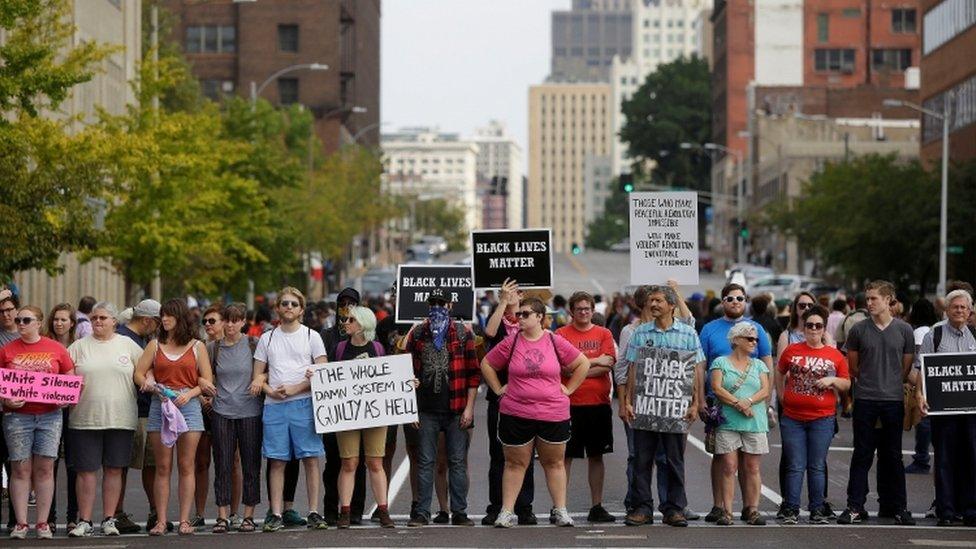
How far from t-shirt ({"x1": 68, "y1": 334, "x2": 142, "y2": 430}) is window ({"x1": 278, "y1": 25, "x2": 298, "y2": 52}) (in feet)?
367

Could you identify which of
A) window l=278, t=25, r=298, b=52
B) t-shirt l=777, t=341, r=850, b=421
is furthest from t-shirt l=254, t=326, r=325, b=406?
window l=278, t=25, r=298, b=52

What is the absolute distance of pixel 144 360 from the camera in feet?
52.7

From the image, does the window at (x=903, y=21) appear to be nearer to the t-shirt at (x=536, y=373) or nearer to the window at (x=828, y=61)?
the window at (x=828, y=61)

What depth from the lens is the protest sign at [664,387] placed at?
16.3m

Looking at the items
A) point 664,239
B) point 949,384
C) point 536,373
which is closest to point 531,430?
point 536,373

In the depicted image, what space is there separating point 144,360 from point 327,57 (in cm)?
11229

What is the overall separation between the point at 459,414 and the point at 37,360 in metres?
3.29

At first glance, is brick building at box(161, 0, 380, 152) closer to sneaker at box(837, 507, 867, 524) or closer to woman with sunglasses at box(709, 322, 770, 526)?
sneaker at box(837, 507, 867, 524)

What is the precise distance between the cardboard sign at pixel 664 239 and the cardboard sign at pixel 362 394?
8.75 feet

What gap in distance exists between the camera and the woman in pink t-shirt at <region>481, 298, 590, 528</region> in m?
15.9

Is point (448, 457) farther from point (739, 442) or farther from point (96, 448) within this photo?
point (96, 448)

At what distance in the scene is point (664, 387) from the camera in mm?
16359

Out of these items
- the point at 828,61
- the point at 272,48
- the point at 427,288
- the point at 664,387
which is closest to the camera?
the point at 664,387

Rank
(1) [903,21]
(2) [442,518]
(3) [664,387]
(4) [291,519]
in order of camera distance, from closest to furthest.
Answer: (3) [664,387], (4) [291,519], (2) [442,518], (1) [903,21]
